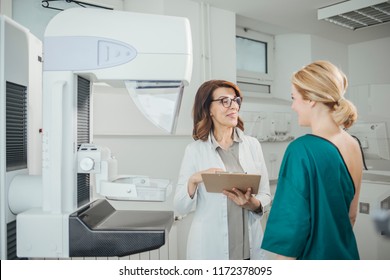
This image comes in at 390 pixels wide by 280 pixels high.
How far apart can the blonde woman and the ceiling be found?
71 centimetres

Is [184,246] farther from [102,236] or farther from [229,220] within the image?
[102,236]

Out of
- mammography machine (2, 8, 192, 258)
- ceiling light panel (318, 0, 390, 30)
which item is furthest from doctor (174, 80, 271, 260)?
ceiling light panel (318, 0, 390, 30)

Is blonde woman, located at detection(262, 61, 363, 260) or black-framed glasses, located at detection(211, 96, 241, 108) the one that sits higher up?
black-framed glasses, located at detection(211, 96, 241, 108)

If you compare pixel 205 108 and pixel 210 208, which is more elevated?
pixel 205 108

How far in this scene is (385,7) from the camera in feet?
3.59

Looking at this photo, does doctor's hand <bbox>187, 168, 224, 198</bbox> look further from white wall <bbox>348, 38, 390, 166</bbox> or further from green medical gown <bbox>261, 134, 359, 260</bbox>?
white wall <bbox>348, 38, 390, 166</bbox>

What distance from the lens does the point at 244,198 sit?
932 mm

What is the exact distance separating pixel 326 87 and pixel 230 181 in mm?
343

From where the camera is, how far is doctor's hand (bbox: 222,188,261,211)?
35.4 inches

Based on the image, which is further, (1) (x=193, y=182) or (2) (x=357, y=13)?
(2) (x=357, y=13)

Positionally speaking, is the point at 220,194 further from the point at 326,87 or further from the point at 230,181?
the point at 326,87

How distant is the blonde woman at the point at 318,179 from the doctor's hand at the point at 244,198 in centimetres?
18

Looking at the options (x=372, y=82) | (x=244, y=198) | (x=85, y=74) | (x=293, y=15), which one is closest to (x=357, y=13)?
(x=293, y=15)
